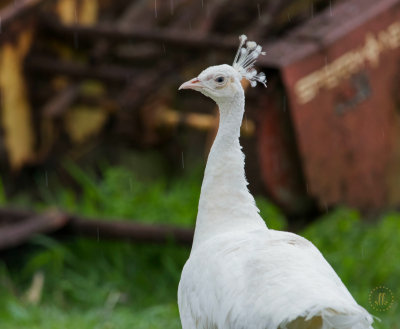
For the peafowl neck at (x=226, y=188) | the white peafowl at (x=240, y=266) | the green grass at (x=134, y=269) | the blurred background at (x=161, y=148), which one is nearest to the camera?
the white peafowl at (x=240, y=266)

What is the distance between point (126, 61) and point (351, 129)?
251 cm

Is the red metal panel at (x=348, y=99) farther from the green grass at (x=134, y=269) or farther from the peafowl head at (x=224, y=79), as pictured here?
the peafowl head at (x=224, y=79)

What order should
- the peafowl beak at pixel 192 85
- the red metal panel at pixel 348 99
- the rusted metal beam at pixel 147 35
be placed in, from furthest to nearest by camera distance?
the rusted metal beam at pixel 147 35 < the red metal panel at pixel 348 99 < the peafowl beak at pixel 192 85

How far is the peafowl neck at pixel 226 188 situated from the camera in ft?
11.8

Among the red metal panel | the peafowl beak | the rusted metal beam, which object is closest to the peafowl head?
the peafowl beak

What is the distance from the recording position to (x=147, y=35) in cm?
657

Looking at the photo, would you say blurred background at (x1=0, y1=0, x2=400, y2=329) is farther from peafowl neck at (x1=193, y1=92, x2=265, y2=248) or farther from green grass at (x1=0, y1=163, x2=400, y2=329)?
peafowl neck at (x1=193, y1=92, x2=265, y2=248)

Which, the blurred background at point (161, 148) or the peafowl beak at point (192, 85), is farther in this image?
the blurred background at point (161, 148)

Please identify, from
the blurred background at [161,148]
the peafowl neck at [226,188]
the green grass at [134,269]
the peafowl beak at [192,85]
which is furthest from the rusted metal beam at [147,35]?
the peafowl beak at [192,85]

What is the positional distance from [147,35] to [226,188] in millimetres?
3154

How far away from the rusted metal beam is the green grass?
1071 millimetres

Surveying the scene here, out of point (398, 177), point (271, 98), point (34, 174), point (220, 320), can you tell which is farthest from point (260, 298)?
point (34, 174)

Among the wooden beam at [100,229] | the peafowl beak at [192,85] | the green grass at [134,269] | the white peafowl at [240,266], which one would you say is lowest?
the green grass at [134,269]

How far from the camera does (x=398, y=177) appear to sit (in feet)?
20.5
